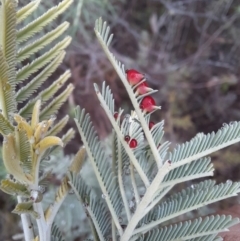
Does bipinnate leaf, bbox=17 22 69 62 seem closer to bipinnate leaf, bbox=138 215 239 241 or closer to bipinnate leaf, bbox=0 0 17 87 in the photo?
bipinnate leaf, bbox=0 0 17 87

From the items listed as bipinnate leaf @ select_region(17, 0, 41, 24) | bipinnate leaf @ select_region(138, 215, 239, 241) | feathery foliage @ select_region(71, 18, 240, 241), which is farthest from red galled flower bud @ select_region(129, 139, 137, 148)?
bipinnate leaf @ select_region(17, 0, 41, 24)

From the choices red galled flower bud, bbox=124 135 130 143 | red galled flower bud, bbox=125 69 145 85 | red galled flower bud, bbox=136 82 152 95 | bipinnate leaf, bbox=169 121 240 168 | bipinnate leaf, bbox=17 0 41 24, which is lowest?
bipinnate leaf, bbox=169 121 240 168

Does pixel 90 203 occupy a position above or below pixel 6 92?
below

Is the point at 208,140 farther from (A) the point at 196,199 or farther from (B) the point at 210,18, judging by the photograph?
(B) the point at 210,18

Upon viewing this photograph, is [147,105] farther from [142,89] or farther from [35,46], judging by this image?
[35,46]

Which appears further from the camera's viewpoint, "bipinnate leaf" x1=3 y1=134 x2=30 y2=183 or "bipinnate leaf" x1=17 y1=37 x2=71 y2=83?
"bipinnate leaf" x1=17 y1=37 x2=71 y2=83

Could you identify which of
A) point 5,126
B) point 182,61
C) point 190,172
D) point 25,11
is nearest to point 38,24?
point 25,11

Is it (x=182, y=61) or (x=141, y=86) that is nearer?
(x=141, y=86)
